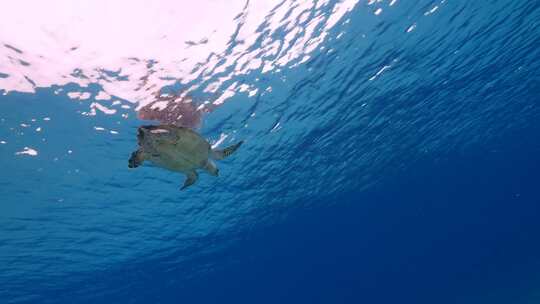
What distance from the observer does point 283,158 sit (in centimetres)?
2183

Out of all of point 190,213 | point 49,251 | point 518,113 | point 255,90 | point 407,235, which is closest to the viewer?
point 255,90

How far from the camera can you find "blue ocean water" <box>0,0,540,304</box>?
13.2 metres

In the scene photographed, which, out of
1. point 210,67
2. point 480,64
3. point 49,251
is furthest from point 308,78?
point 49,251

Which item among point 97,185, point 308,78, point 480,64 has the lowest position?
point 480,64

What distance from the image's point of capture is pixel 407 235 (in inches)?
2948

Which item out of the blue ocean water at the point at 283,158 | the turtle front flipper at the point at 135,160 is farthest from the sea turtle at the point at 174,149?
the blue ocean water at the point at 283,158

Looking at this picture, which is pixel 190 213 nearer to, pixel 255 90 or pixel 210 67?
pixel 255 90

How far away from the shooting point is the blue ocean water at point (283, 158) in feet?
43.3

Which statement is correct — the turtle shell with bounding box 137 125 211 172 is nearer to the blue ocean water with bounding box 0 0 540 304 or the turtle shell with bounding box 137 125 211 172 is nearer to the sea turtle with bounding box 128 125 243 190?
the sea turtle with bounding box 128 125 243 190

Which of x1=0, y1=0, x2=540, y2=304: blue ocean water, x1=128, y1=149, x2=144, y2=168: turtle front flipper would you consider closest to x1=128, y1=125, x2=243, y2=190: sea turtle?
x1=128, y1=149, x2=144, y2=168: turtle front flipper

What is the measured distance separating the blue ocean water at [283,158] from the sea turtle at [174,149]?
13.6ft

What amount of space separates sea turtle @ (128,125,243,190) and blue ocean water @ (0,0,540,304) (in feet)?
13.6

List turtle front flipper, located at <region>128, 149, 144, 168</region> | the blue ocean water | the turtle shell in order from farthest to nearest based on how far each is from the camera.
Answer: the blue ocean water < the turtle shell < turtle front flipper, located at <region>128, 149, 144, 168</region>

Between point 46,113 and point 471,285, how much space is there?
103129 millimetres
